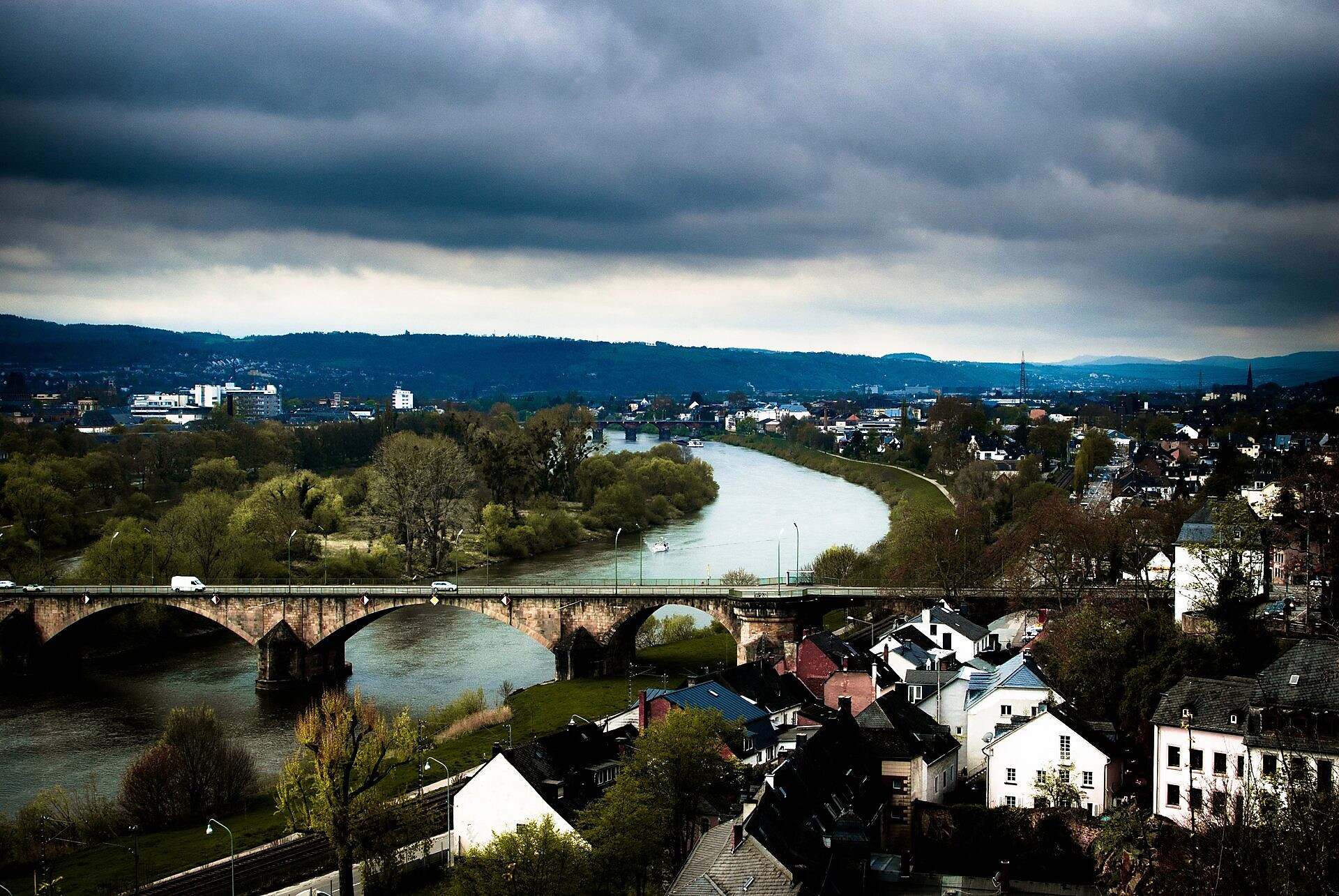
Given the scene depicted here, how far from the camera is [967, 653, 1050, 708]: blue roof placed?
32406 millimetres

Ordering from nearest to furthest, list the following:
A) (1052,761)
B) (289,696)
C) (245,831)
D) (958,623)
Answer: (1052,761) < (245,831) < (958,623) < (289,696)

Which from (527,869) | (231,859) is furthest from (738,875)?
(231,859)

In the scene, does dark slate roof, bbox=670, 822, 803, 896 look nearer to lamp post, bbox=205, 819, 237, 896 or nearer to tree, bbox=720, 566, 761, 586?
lamp post, bbox=205, 819, 237, 896

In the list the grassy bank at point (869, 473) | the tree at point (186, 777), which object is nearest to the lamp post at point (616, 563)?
the tree at point (186, 777)

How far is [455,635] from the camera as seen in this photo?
57.9m

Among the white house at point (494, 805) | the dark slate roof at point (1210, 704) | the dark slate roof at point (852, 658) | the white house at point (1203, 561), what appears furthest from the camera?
the dark slate roof at point (852, 658)

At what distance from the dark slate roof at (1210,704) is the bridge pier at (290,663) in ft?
115

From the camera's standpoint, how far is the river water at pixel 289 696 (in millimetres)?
41469

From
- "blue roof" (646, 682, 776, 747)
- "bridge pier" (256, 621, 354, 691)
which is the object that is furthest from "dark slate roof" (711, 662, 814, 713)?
"bridge pier" (256, 621, 354, 691)

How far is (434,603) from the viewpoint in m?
Result: 52.3

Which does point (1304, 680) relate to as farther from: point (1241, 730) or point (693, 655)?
point (693, 655)

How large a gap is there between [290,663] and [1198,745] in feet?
119

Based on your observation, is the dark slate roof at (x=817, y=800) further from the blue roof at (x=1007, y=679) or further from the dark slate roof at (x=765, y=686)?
the dark slate roof at (x=765, y=686)

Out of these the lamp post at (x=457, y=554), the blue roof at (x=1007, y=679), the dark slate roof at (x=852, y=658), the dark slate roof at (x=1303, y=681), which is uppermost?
the dark slate roof at (x=1303, y=681)
